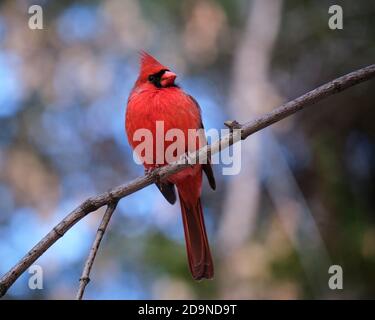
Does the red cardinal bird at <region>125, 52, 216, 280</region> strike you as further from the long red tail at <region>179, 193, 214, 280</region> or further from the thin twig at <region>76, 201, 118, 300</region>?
the thin twig at <region>76, 201, 118, 300</region>

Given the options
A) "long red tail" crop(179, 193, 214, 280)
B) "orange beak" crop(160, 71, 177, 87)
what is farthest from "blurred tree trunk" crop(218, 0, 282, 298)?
"orange beak" crop(160, 71, 177, 87)

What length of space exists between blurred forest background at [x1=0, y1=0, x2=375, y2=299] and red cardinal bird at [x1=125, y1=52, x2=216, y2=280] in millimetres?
1288

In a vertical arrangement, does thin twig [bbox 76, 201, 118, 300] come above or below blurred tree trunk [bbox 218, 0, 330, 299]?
below

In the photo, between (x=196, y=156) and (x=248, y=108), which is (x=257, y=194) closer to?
(x=248, y=108)

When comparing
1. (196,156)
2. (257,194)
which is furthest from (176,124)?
(257,194)

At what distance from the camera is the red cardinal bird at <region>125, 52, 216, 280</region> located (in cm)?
407

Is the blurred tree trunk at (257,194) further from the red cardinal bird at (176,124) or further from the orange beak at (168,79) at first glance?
the orange beak at (168,79)

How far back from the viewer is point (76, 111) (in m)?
7.36

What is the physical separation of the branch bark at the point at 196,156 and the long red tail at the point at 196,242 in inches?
43.9

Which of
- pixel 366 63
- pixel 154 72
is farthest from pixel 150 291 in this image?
pixel 366 63

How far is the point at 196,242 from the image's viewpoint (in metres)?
4.17

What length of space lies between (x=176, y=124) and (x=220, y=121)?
8.10 ft

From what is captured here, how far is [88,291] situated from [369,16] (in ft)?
12.0
